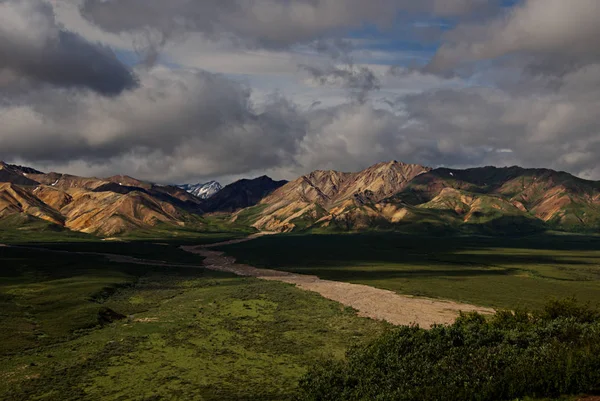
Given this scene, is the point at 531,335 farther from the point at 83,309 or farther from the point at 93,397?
the point at 83,309

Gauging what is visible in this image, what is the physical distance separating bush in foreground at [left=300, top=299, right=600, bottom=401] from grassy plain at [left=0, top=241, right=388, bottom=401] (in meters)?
7.68

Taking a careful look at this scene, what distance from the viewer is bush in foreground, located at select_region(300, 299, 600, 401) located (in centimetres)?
2878

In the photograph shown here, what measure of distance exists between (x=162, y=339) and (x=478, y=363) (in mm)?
41352

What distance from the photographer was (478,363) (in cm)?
3306

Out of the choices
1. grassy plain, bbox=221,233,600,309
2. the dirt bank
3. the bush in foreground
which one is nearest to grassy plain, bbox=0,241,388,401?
the dirt bank

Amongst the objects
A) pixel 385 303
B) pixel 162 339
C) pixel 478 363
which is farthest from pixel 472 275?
pixel 478 363

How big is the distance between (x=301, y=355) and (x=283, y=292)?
163ft

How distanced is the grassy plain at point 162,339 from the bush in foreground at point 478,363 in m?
7.68

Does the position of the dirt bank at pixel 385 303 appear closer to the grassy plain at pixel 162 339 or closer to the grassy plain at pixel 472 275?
the grassy plain at pixel 162 339

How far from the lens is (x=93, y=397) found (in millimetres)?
39844

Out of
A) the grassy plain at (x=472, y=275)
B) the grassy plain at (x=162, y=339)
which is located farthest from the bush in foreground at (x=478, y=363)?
the grassy plain at (x=472, y=275)

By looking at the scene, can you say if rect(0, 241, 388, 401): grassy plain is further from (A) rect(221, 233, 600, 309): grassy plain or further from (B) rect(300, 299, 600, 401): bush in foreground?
(A) rect(221, 233, 600, 309): grassy plain

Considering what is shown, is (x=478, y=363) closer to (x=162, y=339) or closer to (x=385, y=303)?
(x=162, y=339)

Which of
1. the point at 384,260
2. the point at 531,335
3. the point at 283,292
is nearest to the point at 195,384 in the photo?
the point at 531,335
